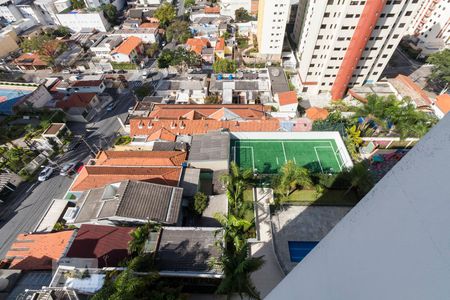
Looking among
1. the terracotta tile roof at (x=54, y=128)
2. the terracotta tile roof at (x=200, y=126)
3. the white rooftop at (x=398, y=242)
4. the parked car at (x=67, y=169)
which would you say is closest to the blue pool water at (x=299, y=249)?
the terracotta tile roof at (x=200, y=126)

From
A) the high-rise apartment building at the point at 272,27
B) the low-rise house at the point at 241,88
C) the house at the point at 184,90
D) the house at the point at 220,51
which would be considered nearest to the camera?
the low-rise house at the point at 241,88

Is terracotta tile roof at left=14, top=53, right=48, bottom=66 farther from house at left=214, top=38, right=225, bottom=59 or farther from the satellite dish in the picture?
the satellite dish

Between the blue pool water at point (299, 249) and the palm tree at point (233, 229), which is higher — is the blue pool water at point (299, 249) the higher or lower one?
the lower one

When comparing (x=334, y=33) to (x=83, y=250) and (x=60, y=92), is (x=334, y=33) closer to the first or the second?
(x=83, y=250)

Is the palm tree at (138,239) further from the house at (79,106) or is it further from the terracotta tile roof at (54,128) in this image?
the house at (79,106)

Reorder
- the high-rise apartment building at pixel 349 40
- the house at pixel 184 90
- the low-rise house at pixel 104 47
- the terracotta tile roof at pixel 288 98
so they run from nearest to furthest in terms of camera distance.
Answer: the high-rise apartment building at pixel 349 40
the terracotta tile roof at pixel 288 98
the house at pixel 184 90
the low-rise house at pixel 104 47

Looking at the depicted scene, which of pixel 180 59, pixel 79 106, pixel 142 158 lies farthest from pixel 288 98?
pixel 79 106
